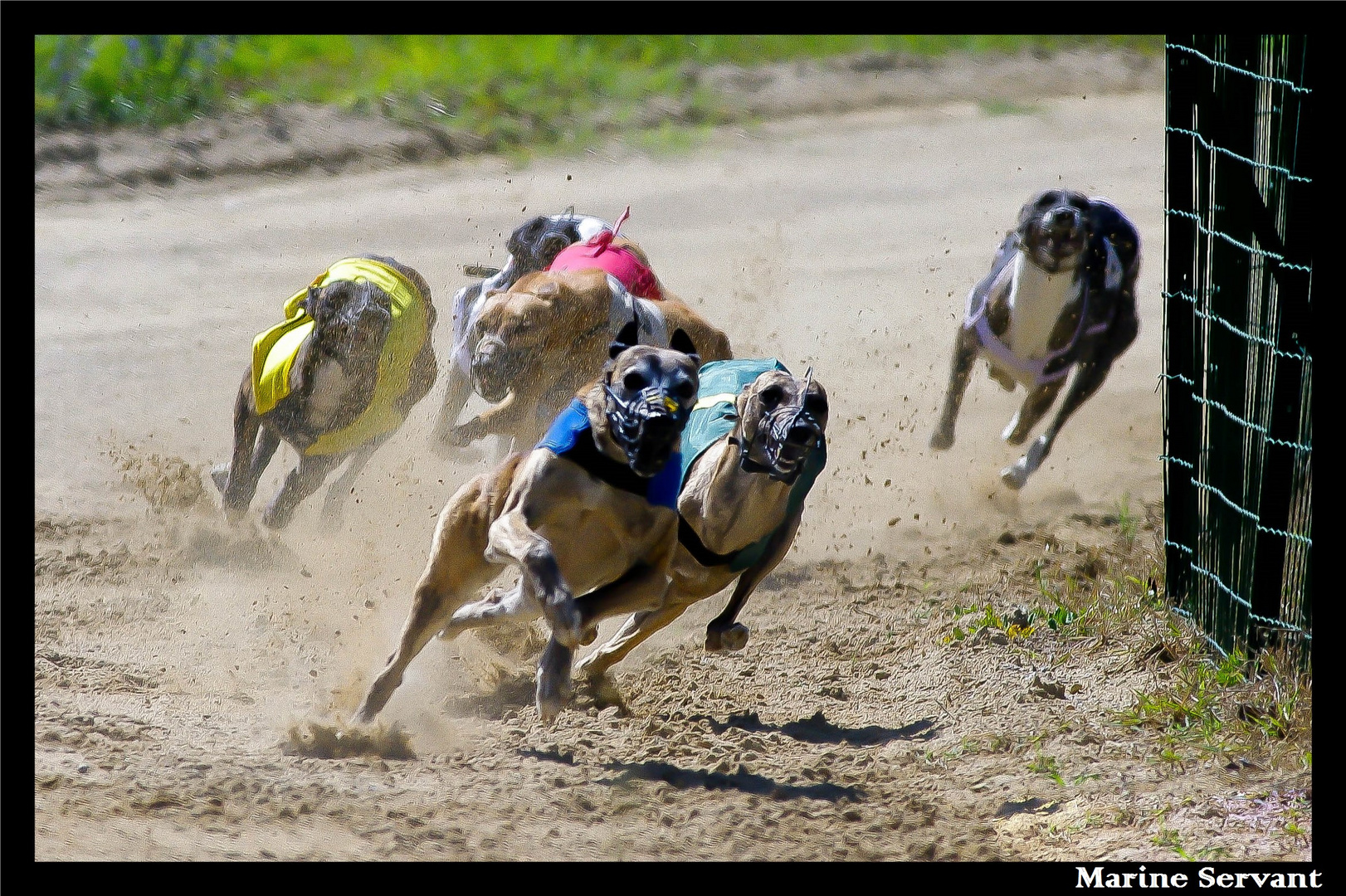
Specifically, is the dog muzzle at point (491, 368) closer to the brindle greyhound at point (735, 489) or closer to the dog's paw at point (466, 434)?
the dog's paw at point (466, 434)

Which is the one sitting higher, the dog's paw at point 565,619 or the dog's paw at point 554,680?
the dog's paw at point 565,619

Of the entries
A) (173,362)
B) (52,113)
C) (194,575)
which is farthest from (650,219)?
(194,575)

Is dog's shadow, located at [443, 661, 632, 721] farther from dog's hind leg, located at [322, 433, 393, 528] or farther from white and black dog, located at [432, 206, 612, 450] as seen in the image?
dog's hind leg, located at [322, 433, 393, 528]

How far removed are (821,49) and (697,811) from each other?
34.8 ft

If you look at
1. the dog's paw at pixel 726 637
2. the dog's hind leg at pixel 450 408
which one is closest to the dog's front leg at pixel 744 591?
the dog's paw at pixel 726 637

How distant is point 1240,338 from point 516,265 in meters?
2.78

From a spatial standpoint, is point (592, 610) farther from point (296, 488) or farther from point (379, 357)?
point (296, 488)

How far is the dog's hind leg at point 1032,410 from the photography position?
281 inches

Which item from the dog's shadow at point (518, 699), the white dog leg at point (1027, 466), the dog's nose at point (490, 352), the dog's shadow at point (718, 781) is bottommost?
the dog's shadow at point (718, 781)

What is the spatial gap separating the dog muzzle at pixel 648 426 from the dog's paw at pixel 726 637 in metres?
0.77

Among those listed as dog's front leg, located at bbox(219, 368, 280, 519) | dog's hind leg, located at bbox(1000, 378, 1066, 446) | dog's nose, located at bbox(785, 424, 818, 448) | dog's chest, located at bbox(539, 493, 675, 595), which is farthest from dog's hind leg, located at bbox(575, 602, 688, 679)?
dog's hind leg, located at bbox(1000, 378, 1066, 446)

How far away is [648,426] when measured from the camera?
14.5 ft

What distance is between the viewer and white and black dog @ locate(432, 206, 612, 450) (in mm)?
6367

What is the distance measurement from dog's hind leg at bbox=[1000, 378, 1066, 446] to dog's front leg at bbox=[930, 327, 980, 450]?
28 centimetres
